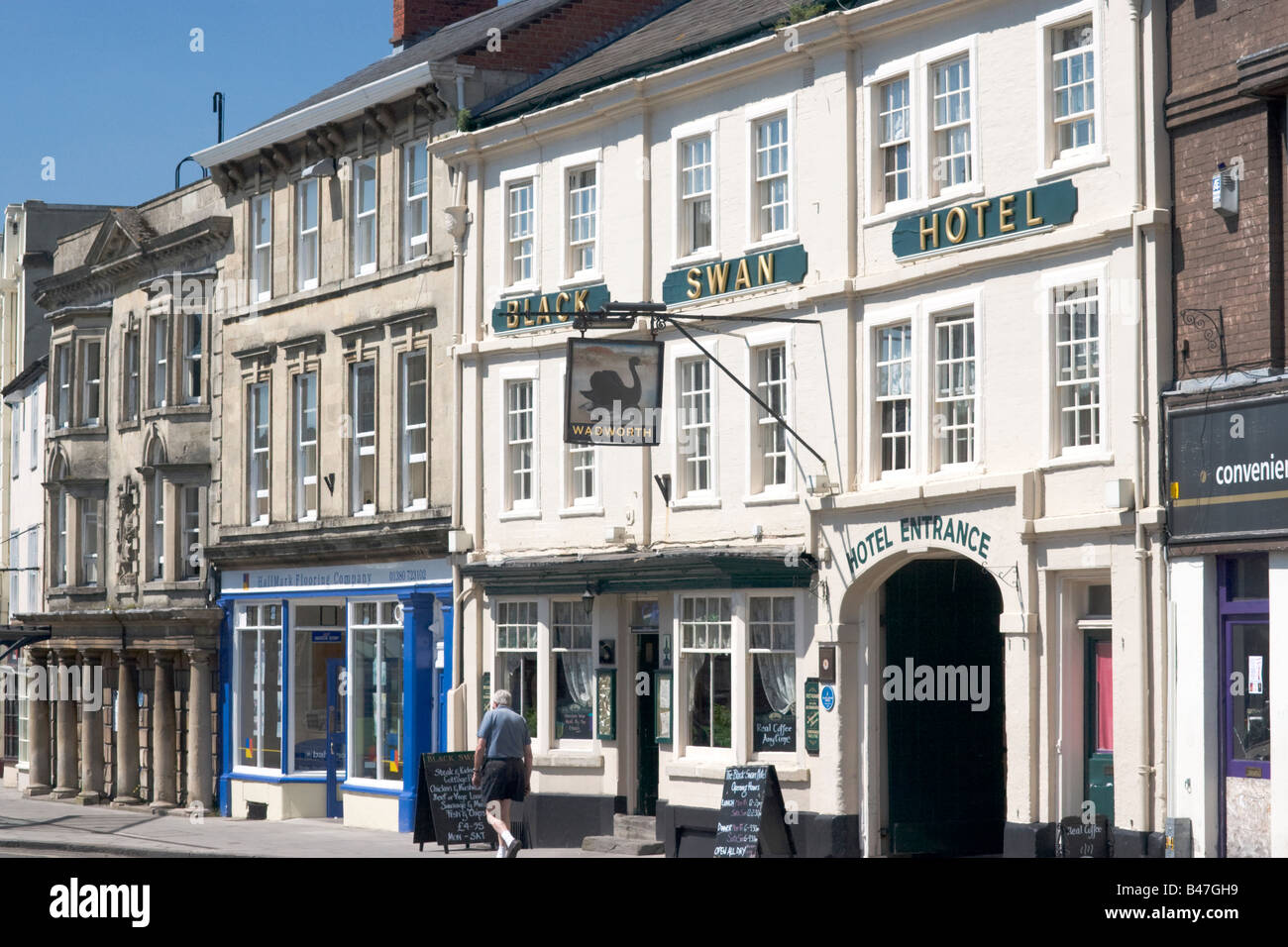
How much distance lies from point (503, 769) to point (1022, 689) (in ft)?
18.8

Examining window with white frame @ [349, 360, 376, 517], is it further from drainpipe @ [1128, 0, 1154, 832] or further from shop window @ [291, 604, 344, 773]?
drainpipe @ [1128, 0, 1154, 832]

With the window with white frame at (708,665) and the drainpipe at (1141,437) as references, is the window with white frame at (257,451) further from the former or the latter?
the drainpipe at (1141,437)

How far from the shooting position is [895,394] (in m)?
21.8

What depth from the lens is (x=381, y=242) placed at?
1199 inches

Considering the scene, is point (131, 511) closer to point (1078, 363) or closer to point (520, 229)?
point (520, 229)

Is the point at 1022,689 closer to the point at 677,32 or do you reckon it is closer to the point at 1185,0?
the point at 1185,0

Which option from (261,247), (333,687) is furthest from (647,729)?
(261,247)

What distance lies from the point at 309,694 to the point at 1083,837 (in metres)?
16.4

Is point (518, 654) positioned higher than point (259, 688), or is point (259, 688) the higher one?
point (518, 654)

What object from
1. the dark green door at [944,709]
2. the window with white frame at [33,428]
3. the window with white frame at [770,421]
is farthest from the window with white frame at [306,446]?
the window with white frame at [33,428]

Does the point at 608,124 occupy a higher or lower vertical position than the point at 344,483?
higher

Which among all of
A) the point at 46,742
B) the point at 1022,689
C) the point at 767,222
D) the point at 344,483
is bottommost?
the point at 46,742
